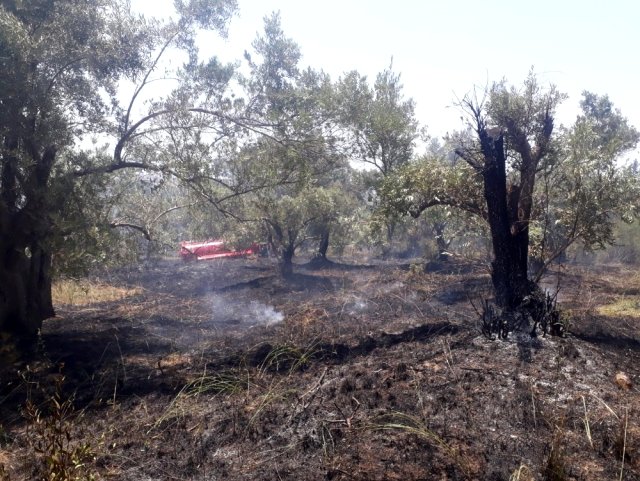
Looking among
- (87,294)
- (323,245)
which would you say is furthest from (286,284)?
(323,245)

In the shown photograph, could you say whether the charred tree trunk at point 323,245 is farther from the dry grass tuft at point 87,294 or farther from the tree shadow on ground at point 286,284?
the dry grass tuft at point 87,294

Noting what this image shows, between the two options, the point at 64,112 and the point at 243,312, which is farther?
the point at 243,312

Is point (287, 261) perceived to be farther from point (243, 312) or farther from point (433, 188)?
point (433, 188)

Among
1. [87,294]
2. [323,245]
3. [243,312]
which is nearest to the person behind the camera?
[243,312]

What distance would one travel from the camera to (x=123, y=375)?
22.6 ft

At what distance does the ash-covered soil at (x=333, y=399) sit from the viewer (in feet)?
14.1

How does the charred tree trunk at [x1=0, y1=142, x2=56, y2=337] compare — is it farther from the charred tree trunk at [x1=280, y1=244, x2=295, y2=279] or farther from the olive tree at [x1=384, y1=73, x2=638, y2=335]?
the charred tree trunk at [x1=280, y1=244, x2=295, y2=279]

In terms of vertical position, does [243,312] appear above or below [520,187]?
below

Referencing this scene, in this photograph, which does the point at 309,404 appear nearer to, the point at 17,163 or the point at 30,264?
the point at 17,163

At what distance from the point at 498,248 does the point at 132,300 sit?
9.14 meters

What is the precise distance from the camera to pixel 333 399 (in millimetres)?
5520

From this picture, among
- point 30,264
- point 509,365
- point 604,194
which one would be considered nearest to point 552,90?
point 604,194

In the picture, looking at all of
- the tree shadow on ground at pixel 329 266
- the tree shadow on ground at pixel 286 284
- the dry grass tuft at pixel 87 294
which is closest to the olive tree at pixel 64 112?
the dry grass tuft at pixel 87 294

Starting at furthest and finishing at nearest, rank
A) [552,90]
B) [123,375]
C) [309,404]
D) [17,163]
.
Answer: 1. [552,90]
2. [17,163]
3. [123,375]
4. [309,404]
